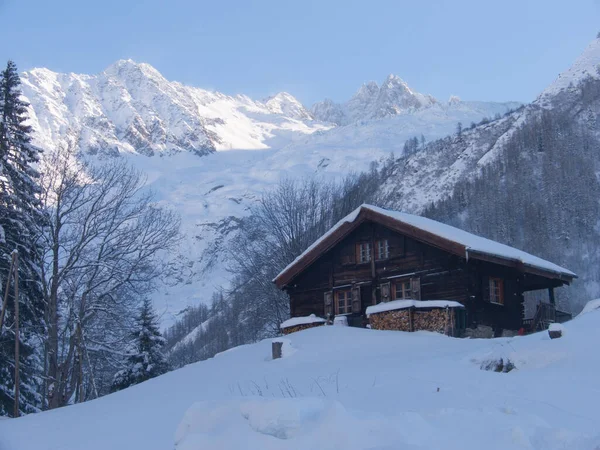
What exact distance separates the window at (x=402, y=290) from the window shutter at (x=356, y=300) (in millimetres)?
1464

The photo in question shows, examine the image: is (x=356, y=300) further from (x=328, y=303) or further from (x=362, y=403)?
(x=362, y=403)

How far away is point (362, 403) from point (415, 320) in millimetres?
13145

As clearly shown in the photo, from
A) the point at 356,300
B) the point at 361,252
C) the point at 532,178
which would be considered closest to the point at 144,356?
the point at 356,300

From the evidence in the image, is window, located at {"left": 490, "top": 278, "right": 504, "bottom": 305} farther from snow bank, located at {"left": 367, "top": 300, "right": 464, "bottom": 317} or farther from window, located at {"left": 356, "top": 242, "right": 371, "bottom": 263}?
window, located at {"left": 356, "top": 242, "right": 371, "bottom": 263}

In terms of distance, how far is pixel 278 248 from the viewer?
3428 centimetres

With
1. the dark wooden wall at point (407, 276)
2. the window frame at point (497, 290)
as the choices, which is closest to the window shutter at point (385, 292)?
the dark wooden wall at point (407, 276)

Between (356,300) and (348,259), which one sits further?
(348,259)

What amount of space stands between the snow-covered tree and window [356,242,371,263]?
39.9ft

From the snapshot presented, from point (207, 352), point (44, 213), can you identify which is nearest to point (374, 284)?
point (44, 213)

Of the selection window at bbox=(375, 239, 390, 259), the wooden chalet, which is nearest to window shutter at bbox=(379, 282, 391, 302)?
the wooden chalet

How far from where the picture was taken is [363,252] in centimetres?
2414

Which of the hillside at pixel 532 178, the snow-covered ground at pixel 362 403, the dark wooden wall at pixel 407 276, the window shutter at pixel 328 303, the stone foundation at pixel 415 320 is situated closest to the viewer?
the snow-covered ground at pixel 362 403

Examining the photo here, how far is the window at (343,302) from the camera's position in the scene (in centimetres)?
2419

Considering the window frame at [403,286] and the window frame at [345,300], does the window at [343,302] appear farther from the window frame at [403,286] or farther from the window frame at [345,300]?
the window frame at [403,286]
